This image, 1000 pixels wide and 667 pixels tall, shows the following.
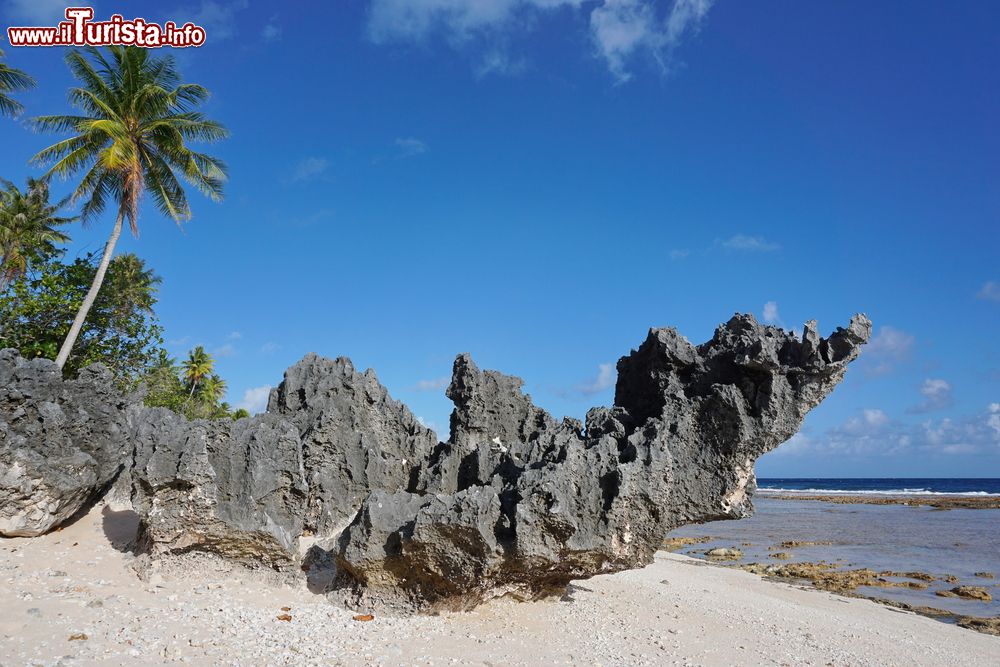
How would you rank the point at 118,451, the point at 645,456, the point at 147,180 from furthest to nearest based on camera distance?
the point at 147,180 < the point at 118,451 < the point at 645,456

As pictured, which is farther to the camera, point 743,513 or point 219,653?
point 743,513

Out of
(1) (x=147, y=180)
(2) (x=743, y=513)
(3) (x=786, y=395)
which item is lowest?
(2) (x=743, y=513)

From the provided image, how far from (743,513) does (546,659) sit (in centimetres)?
365

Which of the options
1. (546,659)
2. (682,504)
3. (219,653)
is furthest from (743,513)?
(219,653)

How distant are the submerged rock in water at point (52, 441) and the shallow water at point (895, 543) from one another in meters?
19.1

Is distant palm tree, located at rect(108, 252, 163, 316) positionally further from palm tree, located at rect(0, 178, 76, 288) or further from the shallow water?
the shallow water

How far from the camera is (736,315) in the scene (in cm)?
967

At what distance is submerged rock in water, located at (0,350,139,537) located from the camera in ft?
33.6

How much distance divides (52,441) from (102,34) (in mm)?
12443

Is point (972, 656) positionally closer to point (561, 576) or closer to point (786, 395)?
point (786, 395)

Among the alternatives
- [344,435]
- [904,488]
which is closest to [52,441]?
[344,435]

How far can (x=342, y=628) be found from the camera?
27.3 ft

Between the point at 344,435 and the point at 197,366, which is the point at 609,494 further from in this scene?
the point at 197,366

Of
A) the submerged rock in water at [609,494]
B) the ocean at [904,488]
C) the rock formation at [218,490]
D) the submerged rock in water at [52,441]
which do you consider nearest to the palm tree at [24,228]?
the submerged rock in water at [52,441]
